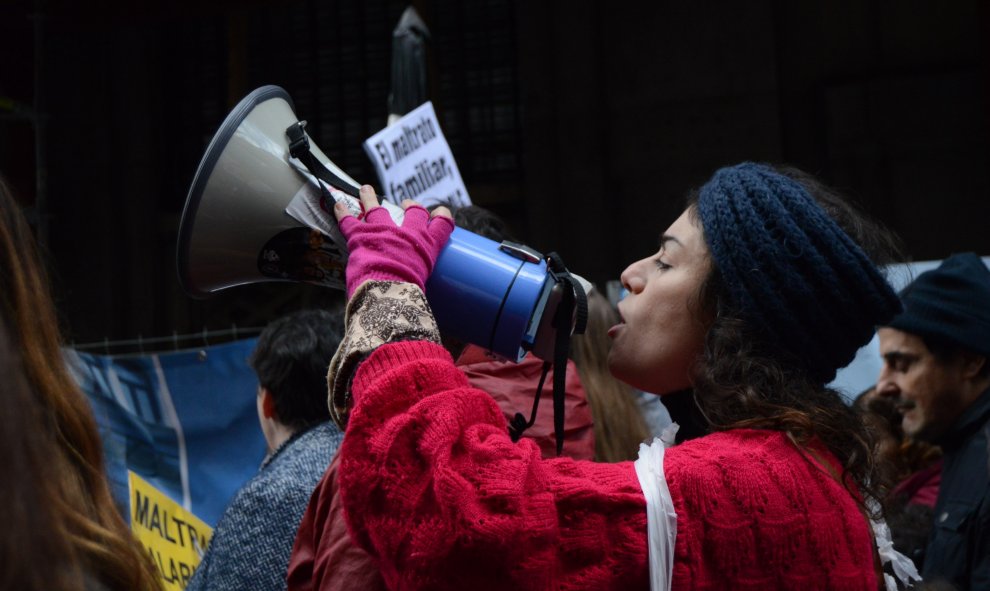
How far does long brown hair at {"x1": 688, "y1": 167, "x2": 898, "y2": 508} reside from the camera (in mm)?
1542

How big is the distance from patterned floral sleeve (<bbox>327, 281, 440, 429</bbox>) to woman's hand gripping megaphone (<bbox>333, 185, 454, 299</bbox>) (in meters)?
0.02

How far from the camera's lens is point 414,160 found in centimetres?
358

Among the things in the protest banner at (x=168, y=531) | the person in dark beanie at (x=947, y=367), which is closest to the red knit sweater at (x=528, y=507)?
the person in dark beanie at (x=947, y=367)

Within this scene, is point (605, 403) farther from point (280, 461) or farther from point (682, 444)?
point (682, 444)

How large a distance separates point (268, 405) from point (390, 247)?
130 centimetres

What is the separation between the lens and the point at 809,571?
4.63 ft

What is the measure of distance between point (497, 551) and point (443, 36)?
6367 mm

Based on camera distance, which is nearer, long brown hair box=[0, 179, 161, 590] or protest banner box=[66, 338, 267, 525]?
long brown hair box=[0, 179, 161, 590]

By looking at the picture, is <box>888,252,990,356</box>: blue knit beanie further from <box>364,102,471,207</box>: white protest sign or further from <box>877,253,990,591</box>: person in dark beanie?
<box>364,102,471,207</box>: white protest sign

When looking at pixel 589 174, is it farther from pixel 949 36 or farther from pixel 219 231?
pixel 219 231

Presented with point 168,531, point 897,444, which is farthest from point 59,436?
point 897,444

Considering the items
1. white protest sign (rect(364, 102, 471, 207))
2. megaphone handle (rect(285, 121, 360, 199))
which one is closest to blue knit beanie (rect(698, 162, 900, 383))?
megaphone handle (rect(285, 121, 360, 199))

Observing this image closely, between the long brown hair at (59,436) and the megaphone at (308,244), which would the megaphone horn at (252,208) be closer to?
the megaphone at (308,244)

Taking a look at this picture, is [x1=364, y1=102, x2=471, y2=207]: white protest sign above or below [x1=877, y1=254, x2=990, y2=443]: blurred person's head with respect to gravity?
above
